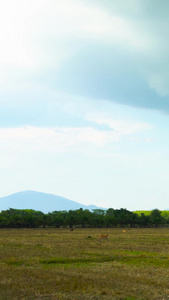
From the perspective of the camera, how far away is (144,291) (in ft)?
48.8

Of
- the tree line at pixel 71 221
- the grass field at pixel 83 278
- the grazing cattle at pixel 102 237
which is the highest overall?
the tree line at pixel 71 221


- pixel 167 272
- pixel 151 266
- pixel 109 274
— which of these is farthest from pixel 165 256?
pixel 109 274

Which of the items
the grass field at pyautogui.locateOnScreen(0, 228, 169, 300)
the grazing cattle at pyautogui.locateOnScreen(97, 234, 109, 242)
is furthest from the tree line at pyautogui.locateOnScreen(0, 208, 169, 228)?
the grass field at pyautogui.locateOnScreen(0, 228, 169, 300)

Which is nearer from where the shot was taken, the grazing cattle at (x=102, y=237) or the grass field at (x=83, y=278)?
the grass field at (x=83, y=278)

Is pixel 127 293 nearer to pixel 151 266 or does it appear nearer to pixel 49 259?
pixel 151 266

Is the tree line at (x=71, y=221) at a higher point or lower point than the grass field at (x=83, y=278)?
higher

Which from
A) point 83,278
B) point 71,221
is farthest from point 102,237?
point 71,221

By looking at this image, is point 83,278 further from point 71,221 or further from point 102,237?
point 71,221

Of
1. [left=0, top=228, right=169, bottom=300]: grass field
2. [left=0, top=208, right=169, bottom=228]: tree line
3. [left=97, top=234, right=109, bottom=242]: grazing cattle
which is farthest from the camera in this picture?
[left=0, top=208, right=169, bottom=228]: tree line

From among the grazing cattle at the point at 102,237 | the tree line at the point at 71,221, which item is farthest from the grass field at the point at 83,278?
the tree line at the point at 71,221

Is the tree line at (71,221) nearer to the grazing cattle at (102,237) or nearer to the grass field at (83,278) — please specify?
the grazing cattle at (102,237)

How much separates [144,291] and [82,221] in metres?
109

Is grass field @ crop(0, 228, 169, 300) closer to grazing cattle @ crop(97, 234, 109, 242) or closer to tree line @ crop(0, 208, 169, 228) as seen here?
grazing cattle @ crop(97, 234, 109, 242)

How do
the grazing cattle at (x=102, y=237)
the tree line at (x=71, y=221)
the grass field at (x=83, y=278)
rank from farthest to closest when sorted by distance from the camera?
the tree line at (x=71, y=221) < the grazing cattle at (x=102, y=237) < the grass field at (x=83, y=278)
